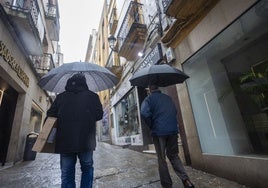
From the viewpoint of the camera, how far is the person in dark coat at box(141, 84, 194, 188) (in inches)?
109

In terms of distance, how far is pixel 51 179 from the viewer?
12.9ft

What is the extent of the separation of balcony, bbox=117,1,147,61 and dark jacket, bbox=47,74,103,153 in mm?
5489

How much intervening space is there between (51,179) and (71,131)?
2544 mm

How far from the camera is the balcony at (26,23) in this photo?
19.5 ft

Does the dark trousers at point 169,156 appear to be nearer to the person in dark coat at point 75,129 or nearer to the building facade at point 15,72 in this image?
the person in dark coat at point 75,129

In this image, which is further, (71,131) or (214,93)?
(214,93)

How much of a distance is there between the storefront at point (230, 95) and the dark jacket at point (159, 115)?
57.8 inches

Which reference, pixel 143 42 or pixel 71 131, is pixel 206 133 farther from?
pixel 143 42

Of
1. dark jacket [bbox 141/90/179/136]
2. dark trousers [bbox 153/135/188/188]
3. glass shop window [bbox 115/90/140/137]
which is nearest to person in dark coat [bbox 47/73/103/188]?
dark jacket [bbox 141/90/179/136]

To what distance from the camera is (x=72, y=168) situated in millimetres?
2264

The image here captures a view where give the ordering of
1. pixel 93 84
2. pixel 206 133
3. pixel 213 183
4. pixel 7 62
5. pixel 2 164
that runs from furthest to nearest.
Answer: pixel 2 164, pixel 7 62, pixel 206 133, pixel 93 84, pixel 213 183

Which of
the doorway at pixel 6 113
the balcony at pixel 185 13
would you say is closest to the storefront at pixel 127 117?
the balcony at pixel 185 13

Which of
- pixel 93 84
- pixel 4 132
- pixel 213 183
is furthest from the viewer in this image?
pixel 4 132

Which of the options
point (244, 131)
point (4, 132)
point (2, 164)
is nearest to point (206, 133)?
point (244, 131)
